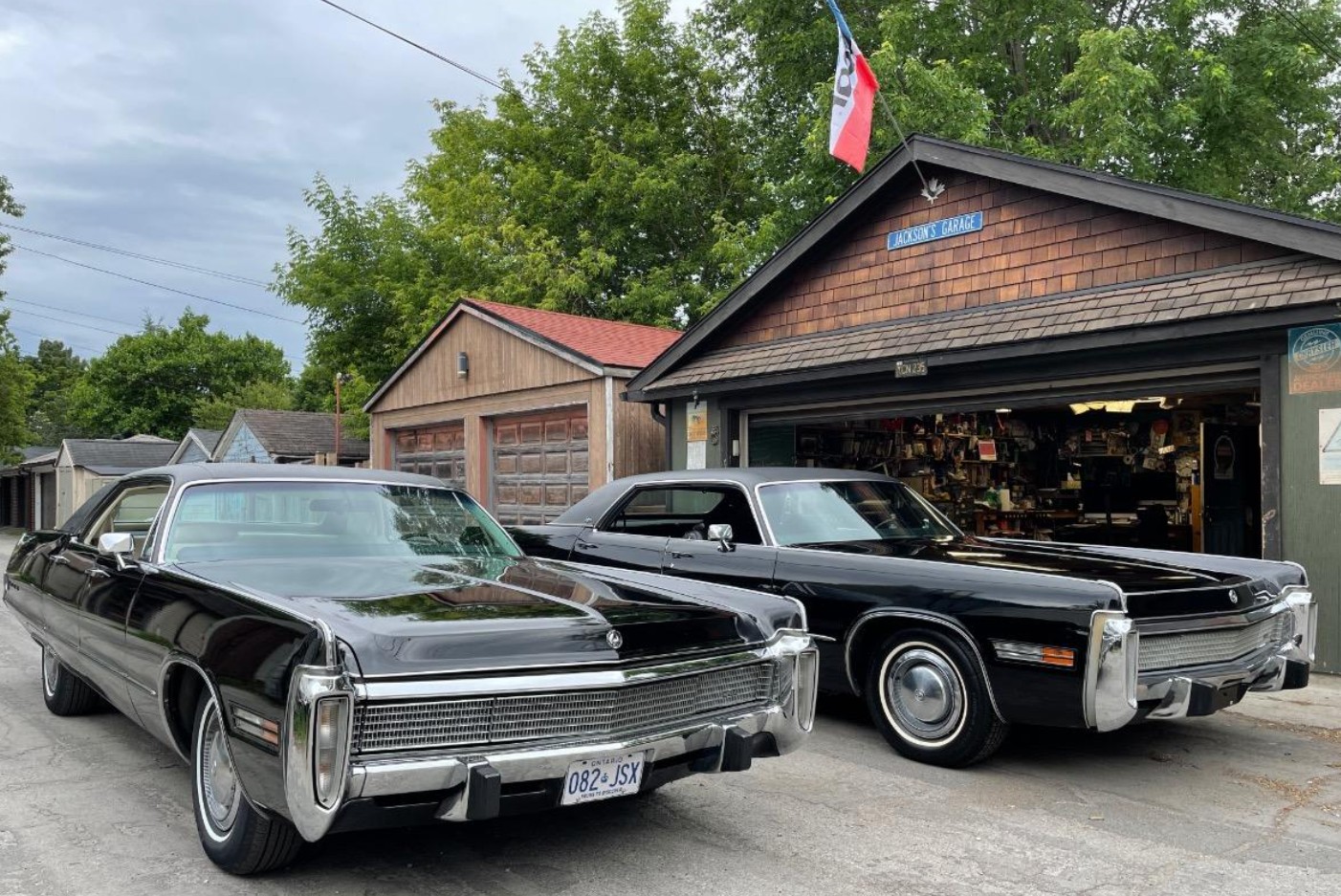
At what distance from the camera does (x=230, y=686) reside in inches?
131

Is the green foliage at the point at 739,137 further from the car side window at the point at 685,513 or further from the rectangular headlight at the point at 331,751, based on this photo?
the rectangular headlight at the point at 331,751

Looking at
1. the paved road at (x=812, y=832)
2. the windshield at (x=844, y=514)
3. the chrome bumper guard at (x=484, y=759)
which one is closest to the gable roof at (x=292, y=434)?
the windshield at (x=844, y=514)

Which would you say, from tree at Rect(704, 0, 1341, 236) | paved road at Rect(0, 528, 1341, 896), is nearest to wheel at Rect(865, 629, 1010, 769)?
paved road at Rect(0, 528, 1341, 896)

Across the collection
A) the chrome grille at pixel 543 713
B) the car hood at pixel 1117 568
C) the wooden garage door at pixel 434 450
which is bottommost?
the chrome grille at pixel 543 713

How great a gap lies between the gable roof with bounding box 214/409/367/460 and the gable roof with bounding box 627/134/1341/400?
758 inches

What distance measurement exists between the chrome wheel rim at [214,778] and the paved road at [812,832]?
0.59ft

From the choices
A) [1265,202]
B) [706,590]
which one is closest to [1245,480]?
[706,590]

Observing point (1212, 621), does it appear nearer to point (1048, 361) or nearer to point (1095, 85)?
point (1048, 361)

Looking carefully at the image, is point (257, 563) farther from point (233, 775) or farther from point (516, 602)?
point (516, 602)

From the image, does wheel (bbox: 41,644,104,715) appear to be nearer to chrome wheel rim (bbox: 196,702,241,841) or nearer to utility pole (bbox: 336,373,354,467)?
chrome wheel rim (bbox: 196,702,241,841)

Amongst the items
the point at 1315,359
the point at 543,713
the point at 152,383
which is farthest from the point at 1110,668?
the point at 152,383

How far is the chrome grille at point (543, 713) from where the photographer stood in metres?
3.03

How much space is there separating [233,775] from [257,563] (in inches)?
41.2

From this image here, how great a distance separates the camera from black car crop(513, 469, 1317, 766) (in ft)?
15.3
